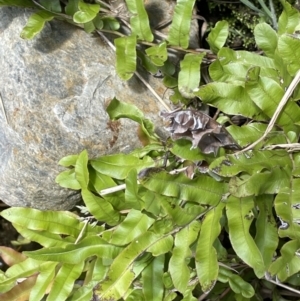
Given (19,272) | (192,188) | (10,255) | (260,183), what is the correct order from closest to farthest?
(260,183) → (192,188) → (19,272) → (10,255)

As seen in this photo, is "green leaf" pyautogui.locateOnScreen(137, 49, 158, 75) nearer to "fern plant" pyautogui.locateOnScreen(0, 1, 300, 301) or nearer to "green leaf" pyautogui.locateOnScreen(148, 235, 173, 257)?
"fern plant" pyautogui.locateOnScreen(0, 1, 300, 301)

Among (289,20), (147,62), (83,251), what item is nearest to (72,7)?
(147,62)

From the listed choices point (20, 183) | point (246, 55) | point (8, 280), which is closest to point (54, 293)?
point (8, 280)

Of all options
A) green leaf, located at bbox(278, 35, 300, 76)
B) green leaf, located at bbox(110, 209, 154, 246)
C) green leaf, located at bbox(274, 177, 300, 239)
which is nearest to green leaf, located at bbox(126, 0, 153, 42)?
green leaf, located at bbox(278, 35, 300, 76)

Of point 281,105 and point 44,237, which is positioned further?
point 44,237

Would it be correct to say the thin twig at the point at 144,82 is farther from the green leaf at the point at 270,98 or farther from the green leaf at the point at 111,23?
the green leaf at the point at 270,98

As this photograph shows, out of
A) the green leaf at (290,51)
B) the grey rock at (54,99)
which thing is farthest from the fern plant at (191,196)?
the grey rock at (54,99)

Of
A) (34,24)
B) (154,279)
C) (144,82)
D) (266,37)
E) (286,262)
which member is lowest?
(154,279)

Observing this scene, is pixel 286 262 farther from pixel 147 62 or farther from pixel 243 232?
pixel 147 62
